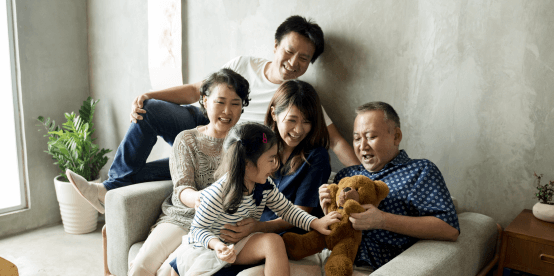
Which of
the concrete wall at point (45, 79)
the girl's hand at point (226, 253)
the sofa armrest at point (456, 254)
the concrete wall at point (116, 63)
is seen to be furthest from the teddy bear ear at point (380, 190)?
the concrete wall at point (45, 79)

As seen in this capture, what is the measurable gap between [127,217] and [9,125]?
Answer: 2.16 m

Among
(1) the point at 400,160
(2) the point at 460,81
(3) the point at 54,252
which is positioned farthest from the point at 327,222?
(3) the point at 54,252

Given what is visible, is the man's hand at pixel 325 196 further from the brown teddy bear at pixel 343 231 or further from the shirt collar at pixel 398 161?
the shirt collar at pixel 398 161

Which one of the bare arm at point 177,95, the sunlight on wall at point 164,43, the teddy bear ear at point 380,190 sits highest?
the sunlight on wall at point 164,43

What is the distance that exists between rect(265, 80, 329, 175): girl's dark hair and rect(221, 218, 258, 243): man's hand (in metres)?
0.38

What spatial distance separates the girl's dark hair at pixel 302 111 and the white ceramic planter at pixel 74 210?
7.44ft

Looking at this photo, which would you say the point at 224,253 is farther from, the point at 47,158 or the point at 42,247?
the point at 47,158

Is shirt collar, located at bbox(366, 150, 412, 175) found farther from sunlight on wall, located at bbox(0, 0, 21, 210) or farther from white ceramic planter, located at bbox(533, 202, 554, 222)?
sunlight on wall, located at bbox(0, 0, 21, 210)

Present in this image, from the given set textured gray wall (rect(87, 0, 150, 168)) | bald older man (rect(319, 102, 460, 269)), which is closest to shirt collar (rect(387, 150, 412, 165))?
bald older man (rect(319, 102, 460, 269))

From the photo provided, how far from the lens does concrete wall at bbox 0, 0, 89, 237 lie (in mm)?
3197

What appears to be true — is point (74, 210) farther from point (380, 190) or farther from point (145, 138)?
point (380, 190)

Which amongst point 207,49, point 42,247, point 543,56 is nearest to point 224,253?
point 543,56

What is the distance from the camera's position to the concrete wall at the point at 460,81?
1.60 metres

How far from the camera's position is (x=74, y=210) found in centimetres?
319
